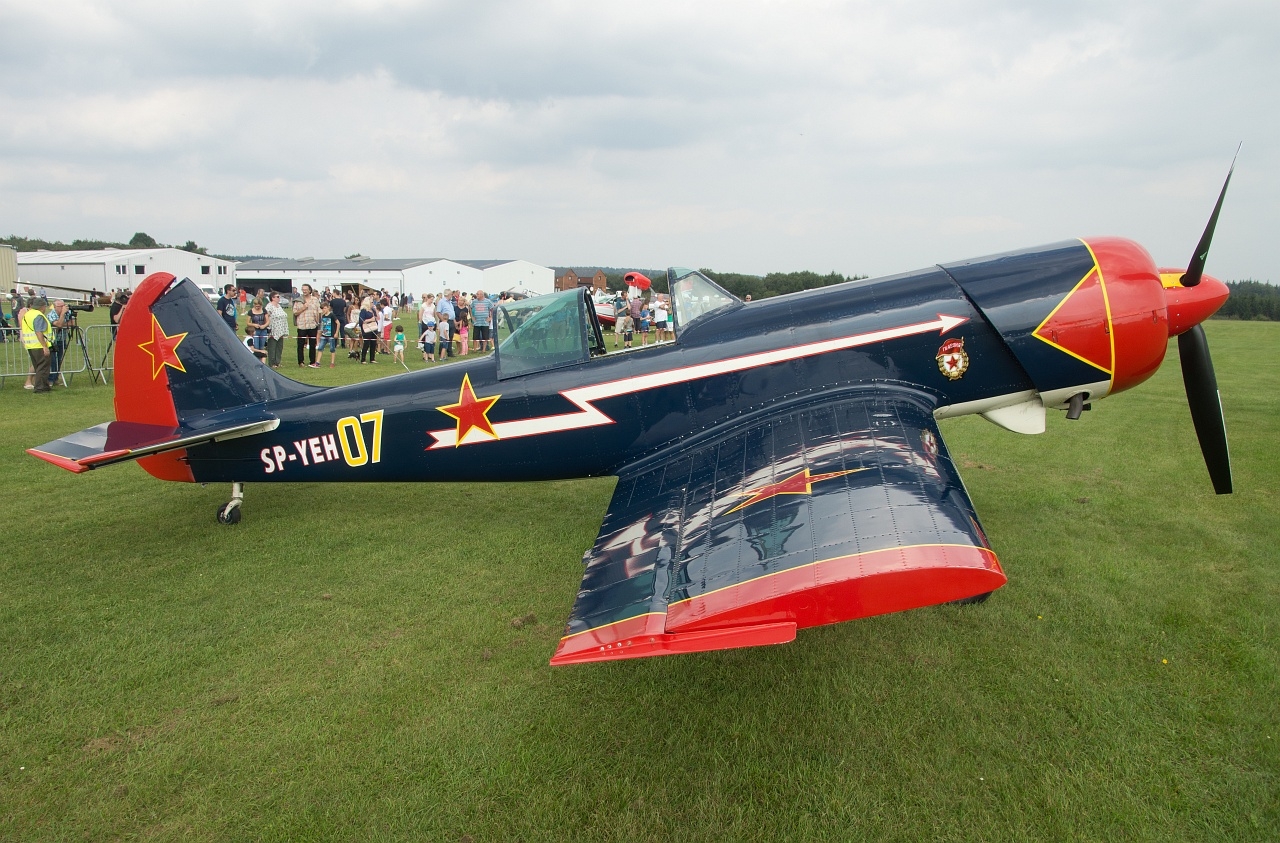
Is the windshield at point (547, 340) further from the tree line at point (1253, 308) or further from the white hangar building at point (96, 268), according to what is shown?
the white hangar building at point (96, 268)

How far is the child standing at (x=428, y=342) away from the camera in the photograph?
63.2ft

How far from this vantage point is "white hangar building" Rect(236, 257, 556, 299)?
220ft

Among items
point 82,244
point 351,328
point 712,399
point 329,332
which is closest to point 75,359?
point 329,332

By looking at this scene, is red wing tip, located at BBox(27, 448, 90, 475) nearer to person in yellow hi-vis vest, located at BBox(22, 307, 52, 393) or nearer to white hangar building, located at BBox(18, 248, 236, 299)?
person in yellow hi-vis vest, located at BBox(22, 307, 52, 393)

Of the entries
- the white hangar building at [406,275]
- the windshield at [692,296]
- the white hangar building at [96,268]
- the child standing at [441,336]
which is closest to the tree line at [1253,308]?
the child standing at [441,336]

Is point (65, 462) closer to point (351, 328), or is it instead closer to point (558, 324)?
point (558, 324)

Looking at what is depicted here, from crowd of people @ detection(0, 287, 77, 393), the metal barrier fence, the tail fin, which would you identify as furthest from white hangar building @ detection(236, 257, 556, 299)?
the tail fin

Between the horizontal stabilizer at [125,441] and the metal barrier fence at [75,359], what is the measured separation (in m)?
7.41

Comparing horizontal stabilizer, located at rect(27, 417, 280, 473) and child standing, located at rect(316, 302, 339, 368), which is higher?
child standing, located at rect(316, 302, 339, 368)

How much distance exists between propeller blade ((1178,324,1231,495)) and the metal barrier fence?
47.0 ft

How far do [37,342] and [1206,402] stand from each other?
636 inches

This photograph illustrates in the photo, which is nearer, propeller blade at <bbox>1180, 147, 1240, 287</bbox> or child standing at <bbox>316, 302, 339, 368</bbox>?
propeller blade at <bbox>1180, 147, 1240, 287</bbox>

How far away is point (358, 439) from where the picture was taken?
5.81m

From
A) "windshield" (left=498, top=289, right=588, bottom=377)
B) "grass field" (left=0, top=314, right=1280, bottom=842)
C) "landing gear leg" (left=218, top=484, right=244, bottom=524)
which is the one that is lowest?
"grass field" (left=0, top=314, right=1280, bottom=842)
